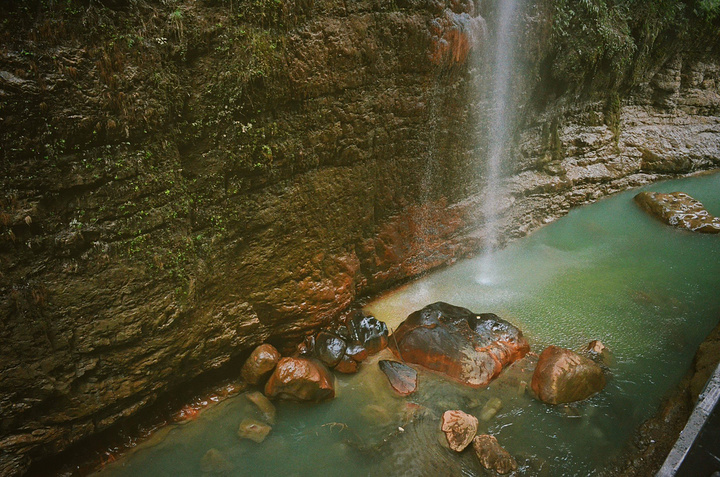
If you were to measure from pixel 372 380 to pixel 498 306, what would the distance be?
2.50 metres

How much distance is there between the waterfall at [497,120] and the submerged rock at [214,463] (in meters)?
4.87

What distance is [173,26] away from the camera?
3980 mm

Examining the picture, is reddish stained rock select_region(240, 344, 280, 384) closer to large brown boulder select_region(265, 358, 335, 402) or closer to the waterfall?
large brown boulder select_region(265, 358, 335, 402)

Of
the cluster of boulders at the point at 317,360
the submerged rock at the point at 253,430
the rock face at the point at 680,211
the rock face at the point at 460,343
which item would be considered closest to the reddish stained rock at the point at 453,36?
the rock face at the point at 460,343

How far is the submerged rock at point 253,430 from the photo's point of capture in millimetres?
4672

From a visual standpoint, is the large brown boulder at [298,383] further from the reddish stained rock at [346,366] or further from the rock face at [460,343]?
the rock face at [460,343]

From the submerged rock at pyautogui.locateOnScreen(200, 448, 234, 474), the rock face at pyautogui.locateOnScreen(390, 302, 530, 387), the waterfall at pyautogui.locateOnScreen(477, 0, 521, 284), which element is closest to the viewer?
the submerged rock at pyautogui.locateOnScreen(200, 448, 234, 474)

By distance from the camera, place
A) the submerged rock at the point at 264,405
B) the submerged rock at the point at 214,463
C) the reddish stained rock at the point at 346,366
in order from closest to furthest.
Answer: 1. the submerged rock at the point at 214,463
2. the submerged rock at the point at 264,405
3. the reddish stained rock at the point at 346,366

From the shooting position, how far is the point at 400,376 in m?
5.29

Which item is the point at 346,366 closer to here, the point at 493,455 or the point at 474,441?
the point at 474,441

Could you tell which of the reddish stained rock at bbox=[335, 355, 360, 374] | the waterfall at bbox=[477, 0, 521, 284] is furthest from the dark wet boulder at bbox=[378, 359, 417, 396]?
the waterfall at bbox=[477, 0, 521, 284]

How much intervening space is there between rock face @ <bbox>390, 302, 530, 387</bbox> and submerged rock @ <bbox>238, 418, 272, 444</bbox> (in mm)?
2015

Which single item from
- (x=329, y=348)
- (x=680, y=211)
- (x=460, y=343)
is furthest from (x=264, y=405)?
(x=680, y=211)

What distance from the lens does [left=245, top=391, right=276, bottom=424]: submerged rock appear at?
16.1 feet
